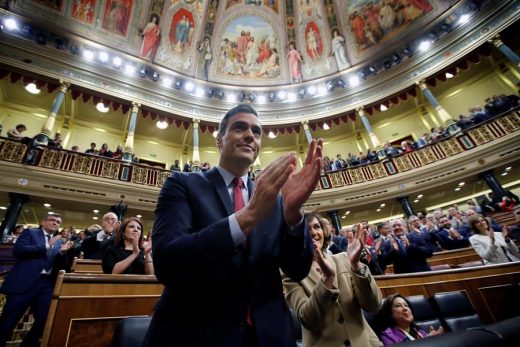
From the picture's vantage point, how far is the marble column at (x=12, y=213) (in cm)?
621

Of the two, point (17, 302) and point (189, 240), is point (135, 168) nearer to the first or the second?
point (17, 302)

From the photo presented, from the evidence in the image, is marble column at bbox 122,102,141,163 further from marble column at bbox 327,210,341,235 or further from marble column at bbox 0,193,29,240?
marble column at bbox 327,210,341,235

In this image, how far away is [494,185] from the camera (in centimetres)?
814

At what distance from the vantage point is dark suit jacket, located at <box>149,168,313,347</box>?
0.72m

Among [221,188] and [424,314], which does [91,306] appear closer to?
[221,188]

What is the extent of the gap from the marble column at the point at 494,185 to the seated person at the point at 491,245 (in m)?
5.58

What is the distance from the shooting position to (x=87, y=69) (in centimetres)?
994

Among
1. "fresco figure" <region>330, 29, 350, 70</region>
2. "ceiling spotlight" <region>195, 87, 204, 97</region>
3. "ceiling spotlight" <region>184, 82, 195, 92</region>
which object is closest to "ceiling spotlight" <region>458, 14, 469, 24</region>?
"fresco figure" <region>330, 29, 350, 70</region>

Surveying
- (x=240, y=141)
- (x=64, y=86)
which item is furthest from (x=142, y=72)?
(x=240, y=141)

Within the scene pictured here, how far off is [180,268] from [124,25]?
14.6 metres

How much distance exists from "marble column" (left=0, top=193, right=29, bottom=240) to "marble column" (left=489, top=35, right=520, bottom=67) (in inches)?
675

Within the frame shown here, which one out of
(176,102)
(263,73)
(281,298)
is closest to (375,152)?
(263,73)

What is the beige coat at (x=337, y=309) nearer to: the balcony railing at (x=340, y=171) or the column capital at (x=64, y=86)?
the balcony railing at (x=340, y=171)

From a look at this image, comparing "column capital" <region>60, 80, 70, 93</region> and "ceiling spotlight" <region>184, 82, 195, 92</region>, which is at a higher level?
"ceiling spotlight" <region>184, 82, 195, 92</region>
